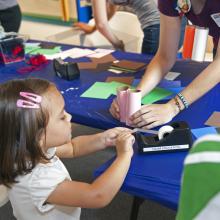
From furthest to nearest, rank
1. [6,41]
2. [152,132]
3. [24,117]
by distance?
[6,41], [152,132], [24,117]

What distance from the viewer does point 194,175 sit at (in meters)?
0.36

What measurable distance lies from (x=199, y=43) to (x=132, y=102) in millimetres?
547

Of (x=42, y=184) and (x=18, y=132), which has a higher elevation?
(x=18, y=132)

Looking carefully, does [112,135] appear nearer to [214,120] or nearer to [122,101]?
[122,101]

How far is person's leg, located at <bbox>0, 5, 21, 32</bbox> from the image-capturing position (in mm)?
2402

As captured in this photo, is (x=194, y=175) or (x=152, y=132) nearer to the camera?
(x=194, y=175)

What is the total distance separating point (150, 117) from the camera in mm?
1038

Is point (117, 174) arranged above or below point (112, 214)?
above

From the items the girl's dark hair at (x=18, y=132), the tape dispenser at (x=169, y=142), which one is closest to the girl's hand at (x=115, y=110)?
the tape dispenser at (x=169, y=142)

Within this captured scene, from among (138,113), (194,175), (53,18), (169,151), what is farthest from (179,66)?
(53,18)

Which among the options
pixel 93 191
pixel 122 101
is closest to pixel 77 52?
pixel 122 101

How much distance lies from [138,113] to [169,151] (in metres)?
0.19

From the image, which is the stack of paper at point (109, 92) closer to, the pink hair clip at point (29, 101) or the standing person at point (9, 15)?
the pink hair clip at point (29, 101)

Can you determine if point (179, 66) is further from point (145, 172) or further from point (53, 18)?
point (53, 18)
